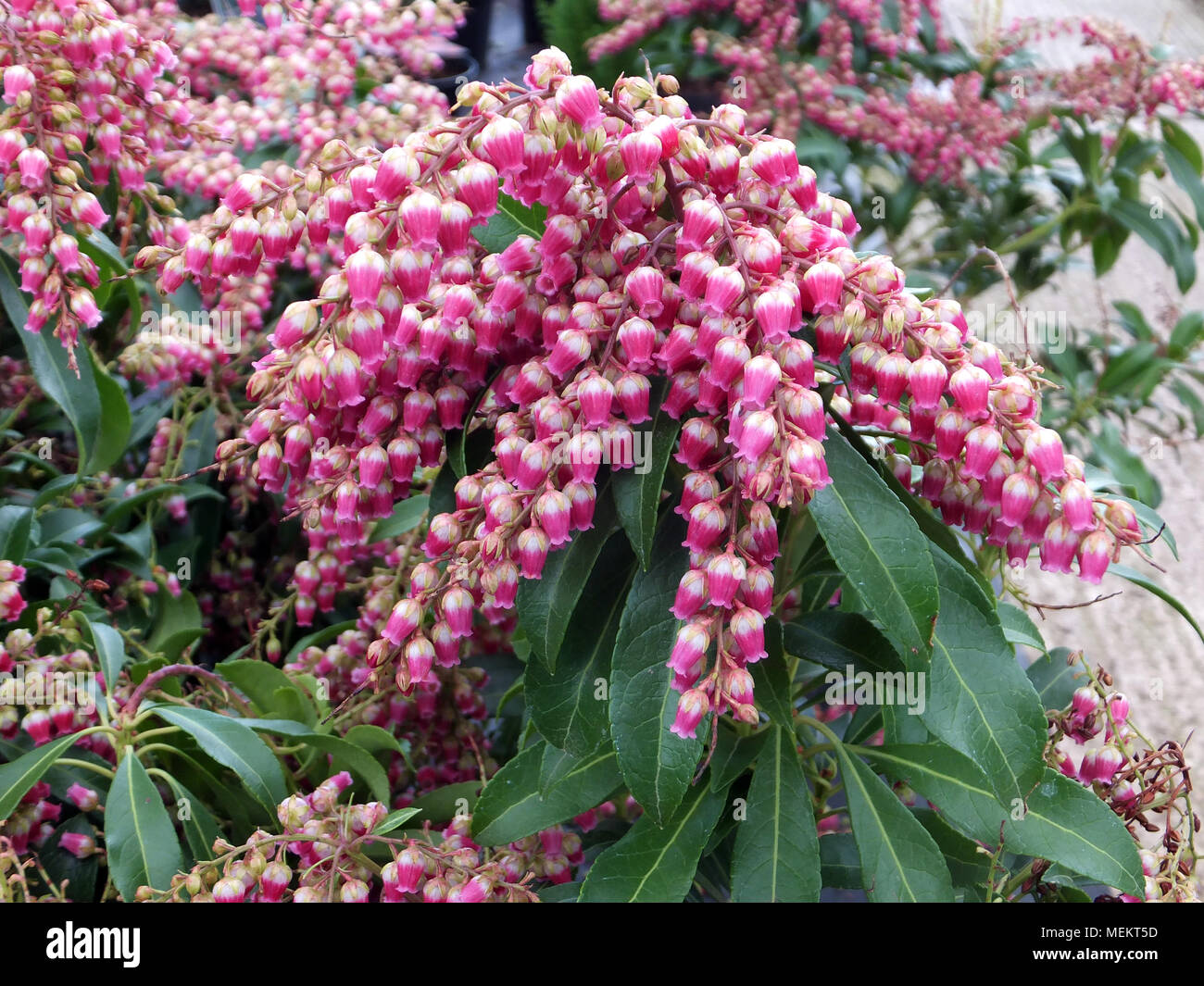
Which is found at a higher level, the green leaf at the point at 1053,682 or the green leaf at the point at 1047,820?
the green leaf at the point at 1047,820

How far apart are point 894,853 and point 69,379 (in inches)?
41.0

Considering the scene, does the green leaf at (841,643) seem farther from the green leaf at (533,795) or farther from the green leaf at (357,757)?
the green leaf at (357,757)

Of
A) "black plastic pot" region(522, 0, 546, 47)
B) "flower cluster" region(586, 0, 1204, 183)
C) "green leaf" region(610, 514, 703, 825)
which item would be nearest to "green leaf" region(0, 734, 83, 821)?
"green leaf" region(610, 514, 703, 825)

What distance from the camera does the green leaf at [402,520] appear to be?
1.36 meters

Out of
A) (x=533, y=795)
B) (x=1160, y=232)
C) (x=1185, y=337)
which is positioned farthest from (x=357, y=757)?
(x=1160, y=232)

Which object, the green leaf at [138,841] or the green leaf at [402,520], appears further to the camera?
the green leaf at [402,520]

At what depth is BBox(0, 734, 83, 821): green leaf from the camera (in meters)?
0.98

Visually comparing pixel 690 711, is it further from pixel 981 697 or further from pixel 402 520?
pixel 402 520

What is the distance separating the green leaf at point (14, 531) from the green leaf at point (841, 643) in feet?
2.94

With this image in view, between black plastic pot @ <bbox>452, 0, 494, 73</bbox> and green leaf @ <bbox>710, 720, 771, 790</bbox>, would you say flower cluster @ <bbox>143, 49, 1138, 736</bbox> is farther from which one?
black plastic pot @ <bbox>452, 0, 494, 73</bbox>

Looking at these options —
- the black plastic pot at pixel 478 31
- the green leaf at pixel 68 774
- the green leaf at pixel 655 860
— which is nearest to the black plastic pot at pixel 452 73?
the black plastic pot at pixel 478 31

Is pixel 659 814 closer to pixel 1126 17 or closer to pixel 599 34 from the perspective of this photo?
pixel 599 34

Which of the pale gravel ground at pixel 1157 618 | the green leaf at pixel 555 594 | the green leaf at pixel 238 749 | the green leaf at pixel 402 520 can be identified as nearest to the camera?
the green leaf at pixel 555 594
